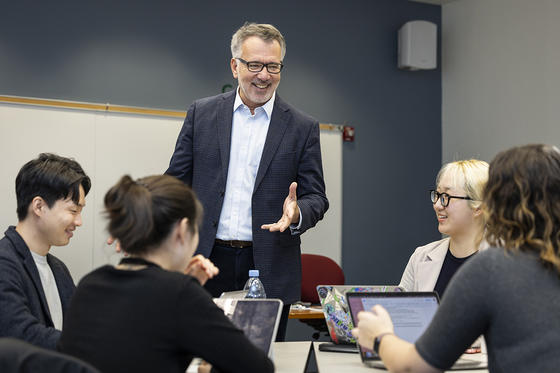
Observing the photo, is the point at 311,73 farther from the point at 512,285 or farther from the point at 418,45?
the point at 512,285

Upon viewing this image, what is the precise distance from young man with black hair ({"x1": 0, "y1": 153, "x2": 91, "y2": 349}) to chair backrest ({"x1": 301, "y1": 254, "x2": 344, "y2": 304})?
2.89m

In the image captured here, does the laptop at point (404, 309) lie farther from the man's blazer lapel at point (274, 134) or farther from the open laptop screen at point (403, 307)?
the man's blazer lapel at point (274, 134)

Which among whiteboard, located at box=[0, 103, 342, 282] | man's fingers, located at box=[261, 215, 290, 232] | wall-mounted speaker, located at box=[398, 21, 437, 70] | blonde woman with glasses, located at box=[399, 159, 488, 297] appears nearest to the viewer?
man's fingers, located at box=[261, 215, 290, 232]

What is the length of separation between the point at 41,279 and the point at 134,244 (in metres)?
0.89

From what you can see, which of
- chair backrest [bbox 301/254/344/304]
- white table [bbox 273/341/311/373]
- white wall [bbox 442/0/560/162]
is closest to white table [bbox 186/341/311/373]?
white table [bbox 273/341/311/373]

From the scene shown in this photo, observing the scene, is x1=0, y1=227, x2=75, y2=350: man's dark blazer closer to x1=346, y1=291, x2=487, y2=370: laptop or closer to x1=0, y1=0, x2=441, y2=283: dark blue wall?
x1=346, y1=291, x2=487, y2=370: laptop

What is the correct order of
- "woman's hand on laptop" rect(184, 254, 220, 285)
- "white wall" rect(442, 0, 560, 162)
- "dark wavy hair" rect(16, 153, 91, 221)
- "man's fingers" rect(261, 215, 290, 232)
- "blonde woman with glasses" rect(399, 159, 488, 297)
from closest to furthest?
1. "woman's hand on laptop" rect(184, 254, 220, 285)
2. "dark wavy hair" rect(16, 153, 91, 221)
3. "man's fingers" rect(261, 215, 290, 232)
4. "blonde woman with glasses" rect(399, 159, 488, 297)
5. "white wall" rect(442, 0, 560, 162)

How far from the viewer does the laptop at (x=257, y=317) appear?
1.88 m

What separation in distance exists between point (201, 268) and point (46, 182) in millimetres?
781

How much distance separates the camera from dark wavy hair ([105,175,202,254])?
1.55 metres

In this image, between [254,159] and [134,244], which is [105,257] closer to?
[254,159]

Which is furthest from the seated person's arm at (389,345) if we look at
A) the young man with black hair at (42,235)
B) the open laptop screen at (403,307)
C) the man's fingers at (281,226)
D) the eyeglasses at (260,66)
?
the eyeglasses at (260,66)

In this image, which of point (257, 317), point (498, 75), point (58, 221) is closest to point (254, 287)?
point (257, 317)

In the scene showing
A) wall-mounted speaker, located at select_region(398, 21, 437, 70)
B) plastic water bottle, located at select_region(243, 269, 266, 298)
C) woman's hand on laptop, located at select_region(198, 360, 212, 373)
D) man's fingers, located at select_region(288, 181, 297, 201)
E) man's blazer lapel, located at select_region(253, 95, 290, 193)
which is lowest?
woman's hand on laptop, located at select_region(198, 360, 212, 373)
